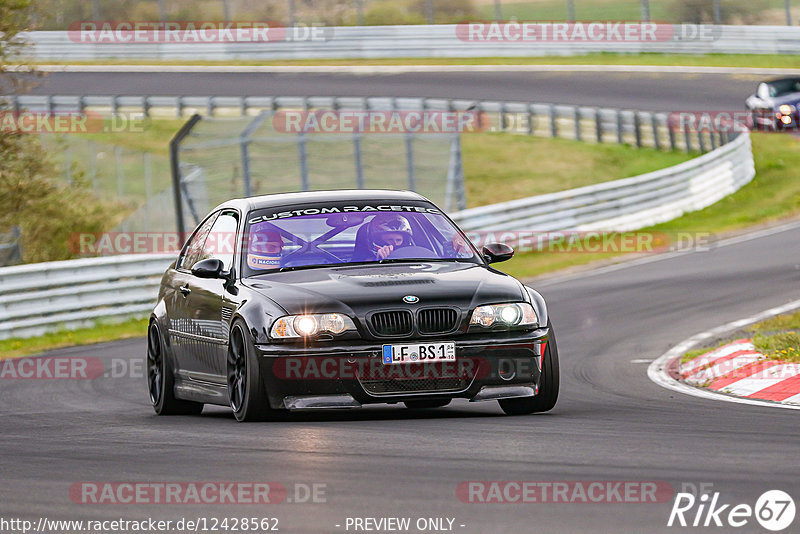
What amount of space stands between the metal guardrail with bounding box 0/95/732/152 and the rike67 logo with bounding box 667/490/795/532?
100 feet

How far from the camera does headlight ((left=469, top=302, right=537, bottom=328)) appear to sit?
8.61m

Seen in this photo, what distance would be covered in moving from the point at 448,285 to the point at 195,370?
7.16 feet

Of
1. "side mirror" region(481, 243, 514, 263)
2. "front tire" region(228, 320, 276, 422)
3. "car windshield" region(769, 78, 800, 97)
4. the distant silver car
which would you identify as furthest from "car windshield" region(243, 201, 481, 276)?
"car windshield" region(769, 78, 800, 97)

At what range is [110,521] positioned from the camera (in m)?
5.62

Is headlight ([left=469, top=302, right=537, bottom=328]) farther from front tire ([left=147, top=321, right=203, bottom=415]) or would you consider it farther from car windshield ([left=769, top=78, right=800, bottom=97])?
car windshield ([left=769, top=78, right=800, bottom=97])

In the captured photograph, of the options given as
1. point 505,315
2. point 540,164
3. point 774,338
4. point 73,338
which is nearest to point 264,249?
point 505,315

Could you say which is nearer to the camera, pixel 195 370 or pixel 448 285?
pixel 448 285

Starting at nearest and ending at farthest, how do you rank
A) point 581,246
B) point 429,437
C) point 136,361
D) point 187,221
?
point 429,437
point 136,361
point 581,246
point 187,221

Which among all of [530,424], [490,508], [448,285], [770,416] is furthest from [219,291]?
[490,508]

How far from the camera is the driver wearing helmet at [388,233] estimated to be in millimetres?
9555

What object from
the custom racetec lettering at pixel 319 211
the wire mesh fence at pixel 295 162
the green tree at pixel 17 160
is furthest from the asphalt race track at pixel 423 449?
the wire mesh fence at pixel 295 162

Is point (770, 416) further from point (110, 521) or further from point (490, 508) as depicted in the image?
point (110, 521)

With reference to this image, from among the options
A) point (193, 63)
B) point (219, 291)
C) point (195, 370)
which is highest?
point (219, 291)

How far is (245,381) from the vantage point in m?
8.76
